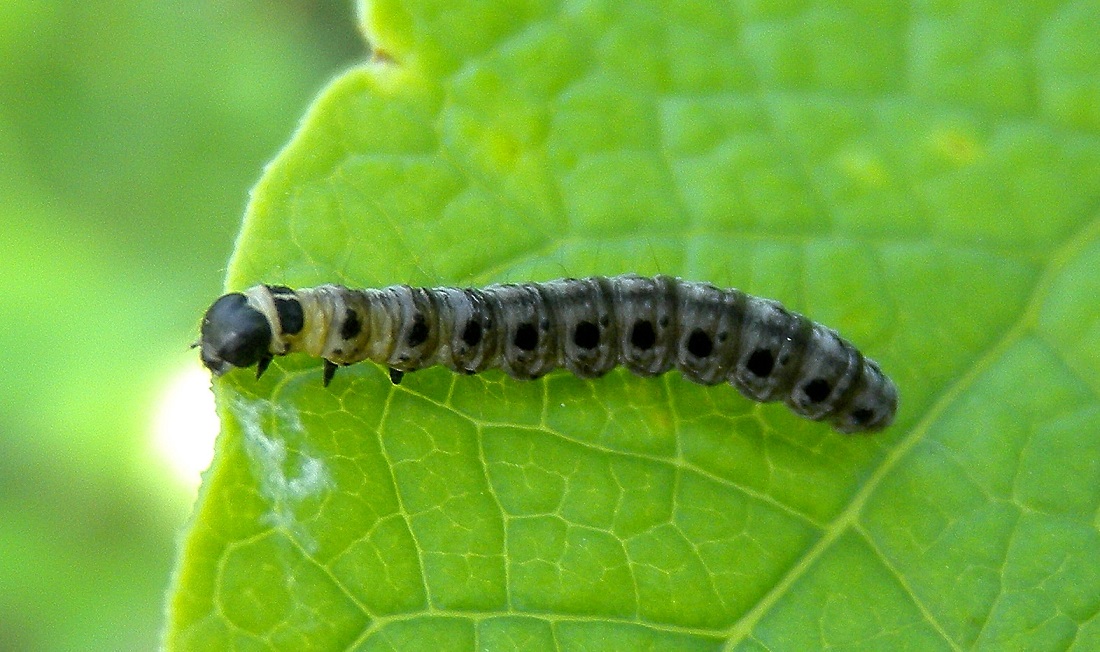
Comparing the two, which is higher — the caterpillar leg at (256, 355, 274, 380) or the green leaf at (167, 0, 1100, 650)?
the caterpillar leg at (256, 355, 274, 380)

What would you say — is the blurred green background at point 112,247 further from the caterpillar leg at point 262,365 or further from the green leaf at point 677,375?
the green leaf at point 677,375

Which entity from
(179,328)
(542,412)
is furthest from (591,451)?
(179,328)

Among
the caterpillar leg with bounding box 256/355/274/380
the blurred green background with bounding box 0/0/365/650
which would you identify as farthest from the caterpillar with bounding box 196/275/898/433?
the blurred green background with bounding box 0/0/365/650

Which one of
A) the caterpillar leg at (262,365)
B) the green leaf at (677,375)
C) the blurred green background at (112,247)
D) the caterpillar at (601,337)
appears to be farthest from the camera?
the blurred green background at (112,247)

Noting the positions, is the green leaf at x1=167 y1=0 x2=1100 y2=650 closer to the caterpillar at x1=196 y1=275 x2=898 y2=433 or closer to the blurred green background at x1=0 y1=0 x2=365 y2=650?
Result: the caterpillar at x1=196 y1=275 x2=898 y2=433

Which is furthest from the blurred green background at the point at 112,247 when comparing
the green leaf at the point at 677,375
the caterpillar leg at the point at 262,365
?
the green leaf at the point at 677,375

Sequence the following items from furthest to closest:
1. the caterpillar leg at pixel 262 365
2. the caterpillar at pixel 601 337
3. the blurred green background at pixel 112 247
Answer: the blurred green background at pixel 112 247, the caterpillar at pixel 601 337, the caterpillar leg at pixel 262 365

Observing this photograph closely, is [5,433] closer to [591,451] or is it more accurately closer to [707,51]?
[591,451]
